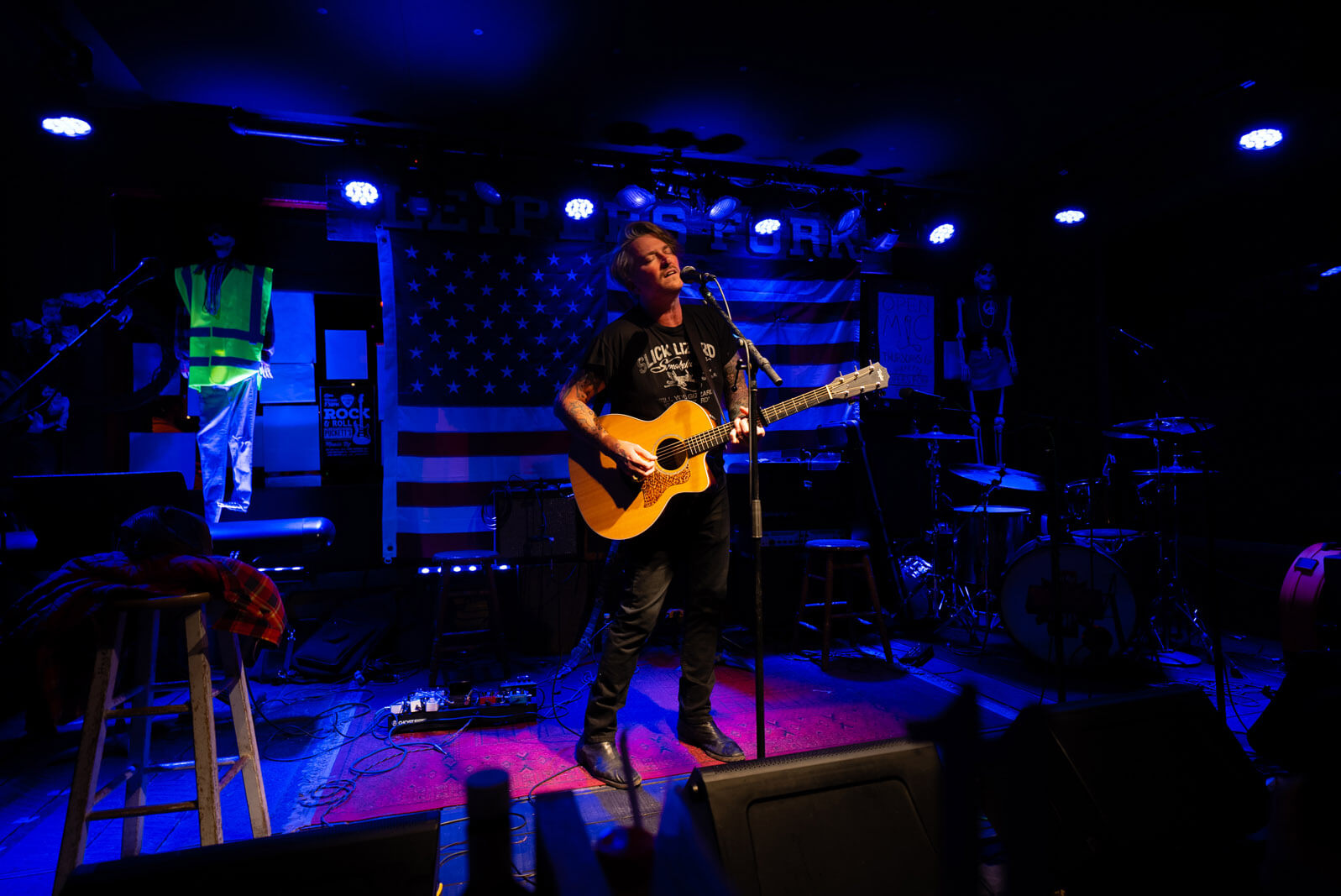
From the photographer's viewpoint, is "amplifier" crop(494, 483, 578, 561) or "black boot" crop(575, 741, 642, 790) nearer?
"black boot" crop(575, 741, 642, 790)

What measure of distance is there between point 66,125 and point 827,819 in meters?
5.66

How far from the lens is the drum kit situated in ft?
13.5

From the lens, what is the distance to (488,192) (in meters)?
5.04

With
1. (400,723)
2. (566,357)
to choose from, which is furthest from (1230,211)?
(400,723)

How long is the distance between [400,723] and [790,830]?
2509 mm

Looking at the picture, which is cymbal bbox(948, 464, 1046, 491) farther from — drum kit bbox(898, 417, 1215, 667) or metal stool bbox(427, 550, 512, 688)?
metal stool bbox(427, 550, 512, 688)

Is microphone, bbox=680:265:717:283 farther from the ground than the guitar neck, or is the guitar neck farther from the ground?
microphone, bbox=680:265:717:283

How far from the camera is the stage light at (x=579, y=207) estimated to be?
5340 millimetres

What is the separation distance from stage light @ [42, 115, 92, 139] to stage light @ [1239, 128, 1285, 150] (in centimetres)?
762

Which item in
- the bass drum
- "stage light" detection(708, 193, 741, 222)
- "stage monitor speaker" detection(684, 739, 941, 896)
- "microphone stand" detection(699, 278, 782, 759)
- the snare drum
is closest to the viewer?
"stage monitor speaker" detection(684, 739, 941, 896)

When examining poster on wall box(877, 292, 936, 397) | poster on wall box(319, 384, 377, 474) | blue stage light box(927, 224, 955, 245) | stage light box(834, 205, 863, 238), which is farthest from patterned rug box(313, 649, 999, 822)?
blue stage light box(927, 224, 955, 245)

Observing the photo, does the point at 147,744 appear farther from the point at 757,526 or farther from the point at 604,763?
the point at 757,526

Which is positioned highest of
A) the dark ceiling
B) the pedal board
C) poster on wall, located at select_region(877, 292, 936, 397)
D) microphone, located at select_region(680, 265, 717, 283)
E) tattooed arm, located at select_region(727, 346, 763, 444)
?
the dark ceiling

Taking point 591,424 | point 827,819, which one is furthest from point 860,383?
point 827,819
